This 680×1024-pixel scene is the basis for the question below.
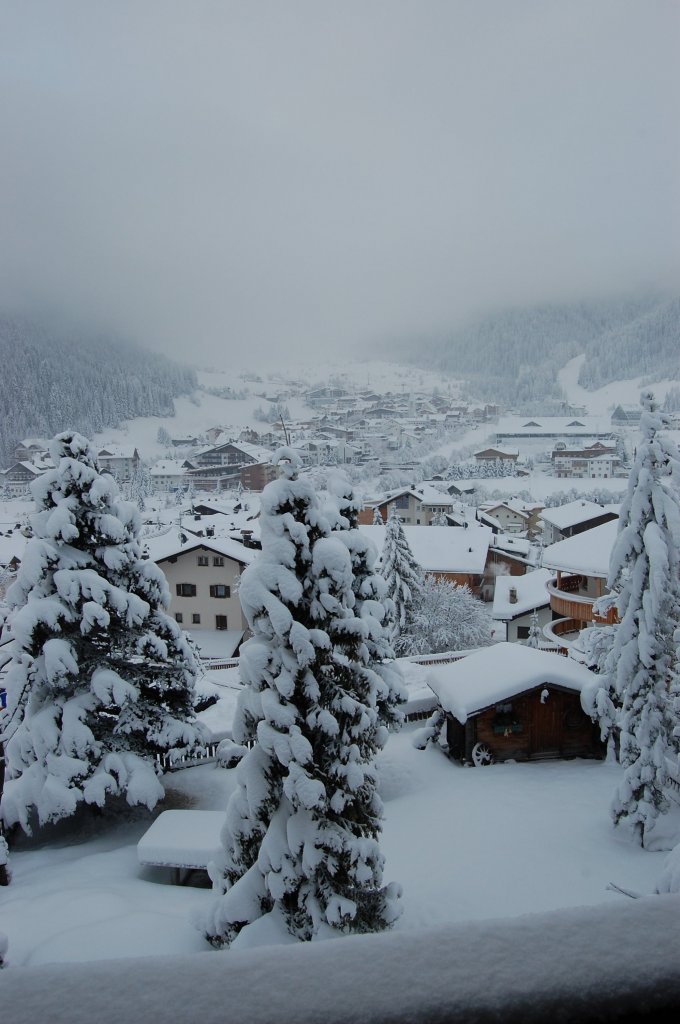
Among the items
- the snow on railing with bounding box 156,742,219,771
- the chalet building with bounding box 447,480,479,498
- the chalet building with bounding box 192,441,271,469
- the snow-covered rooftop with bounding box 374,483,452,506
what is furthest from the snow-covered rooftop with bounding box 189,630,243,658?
the chalet building with bounding box 192,441,271,469

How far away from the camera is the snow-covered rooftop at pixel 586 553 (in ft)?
67.3

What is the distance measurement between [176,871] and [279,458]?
6.79m

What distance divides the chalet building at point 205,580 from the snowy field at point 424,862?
19.7 meters

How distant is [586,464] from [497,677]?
105m

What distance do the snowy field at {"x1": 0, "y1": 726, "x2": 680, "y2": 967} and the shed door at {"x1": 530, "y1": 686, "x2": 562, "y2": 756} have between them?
0.38 m

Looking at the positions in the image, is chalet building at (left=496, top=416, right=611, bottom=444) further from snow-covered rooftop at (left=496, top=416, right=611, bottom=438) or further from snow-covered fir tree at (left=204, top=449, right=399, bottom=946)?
snow-covered fir tree at (left=204, top=449, right=399, bottom=946)

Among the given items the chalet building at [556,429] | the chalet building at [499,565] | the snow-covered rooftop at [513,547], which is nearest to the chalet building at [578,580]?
the chalet building at [499,565]

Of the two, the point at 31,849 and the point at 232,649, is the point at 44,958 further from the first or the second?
the point at 232,649

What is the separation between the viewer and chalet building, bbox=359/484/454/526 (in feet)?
219

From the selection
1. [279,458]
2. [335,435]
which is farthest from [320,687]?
[335,435]

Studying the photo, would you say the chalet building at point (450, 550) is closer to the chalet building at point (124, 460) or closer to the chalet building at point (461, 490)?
the chalet building at point (124, 460)

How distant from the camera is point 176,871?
395 inches

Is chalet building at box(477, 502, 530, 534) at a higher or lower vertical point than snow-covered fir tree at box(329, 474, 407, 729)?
lower

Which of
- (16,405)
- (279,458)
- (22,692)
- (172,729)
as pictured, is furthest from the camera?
(16,405)
